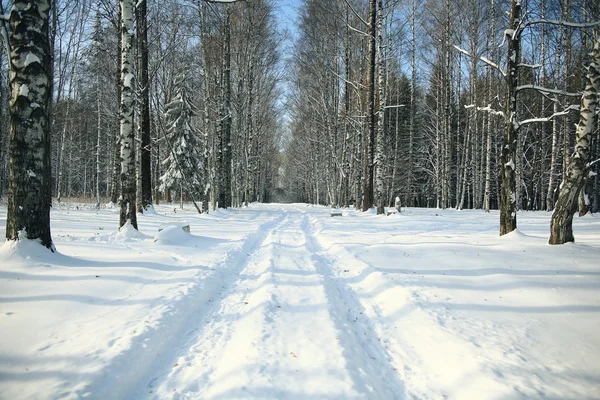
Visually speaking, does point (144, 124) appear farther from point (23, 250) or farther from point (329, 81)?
point (329, 81)

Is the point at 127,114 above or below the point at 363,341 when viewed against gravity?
above

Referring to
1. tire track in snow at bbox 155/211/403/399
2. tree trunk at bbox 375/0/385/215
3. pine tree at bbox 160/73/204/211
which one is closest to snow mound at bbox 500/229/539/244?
tire track in snow at bbox 155/211/403/399

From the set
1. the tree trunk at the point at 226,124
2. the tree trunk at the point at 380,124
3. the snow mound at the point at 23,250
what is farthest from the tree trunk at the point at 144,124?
the tree trunk at the point at 380,124

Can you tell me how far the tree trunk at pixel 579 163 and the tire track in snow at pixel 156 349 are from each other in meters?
6.79

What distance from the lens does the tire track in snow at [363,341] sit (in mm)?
2557

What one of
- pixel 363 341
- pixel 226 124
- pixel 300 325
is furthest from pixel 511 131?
pixel 226 124

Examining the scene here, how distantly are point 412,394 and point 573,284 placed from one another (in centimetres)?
342

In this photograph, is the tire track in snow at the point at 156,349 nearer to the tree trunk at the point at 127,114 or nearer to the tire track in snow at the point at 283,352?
the tire track in snow at the point at 283,352

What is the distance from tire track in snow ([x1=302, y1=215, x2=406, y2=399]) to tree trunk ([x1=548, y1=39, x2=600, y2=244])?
16.0 ft

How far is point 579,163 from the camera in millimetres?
6191

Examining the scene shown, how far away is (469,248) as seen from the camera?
6.37 metres

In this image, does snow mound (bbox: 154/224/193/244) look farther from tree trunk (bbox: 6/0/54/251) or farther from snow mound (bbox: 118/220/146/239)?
tree trunk (bbox: 6/0/54/251)

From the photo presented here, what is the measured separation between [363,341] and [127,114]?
761 cm

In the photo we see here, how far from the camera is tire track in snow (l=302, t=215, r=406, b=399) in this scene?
8.39ft
